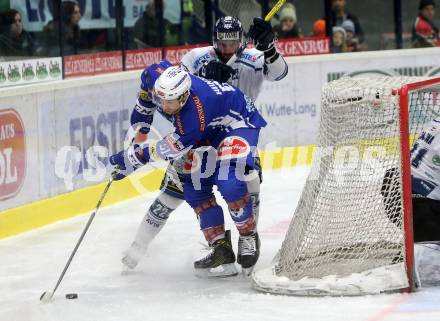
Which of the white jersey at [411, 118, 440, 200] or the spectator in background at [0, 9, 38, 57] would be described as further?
the spectator in background at [0, 9, 38, 57]

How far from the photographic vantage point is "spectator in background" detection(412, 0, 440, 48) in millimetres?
11523

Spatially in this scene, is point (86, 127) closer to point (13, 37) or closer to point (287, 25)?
point (13, 37)

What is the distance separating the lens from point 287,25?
1100 cm

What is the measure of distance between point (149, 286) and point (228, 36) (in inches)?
53.3

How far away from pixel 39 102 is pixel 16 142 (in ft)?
1.32

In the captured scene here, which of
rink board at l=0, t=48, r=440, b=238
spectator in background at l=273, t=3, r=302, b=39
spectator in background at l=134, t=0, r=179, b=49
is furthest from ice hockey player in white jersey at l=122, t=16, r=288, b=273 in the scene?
spectator in background at l=273, t=3, r=302, b=39

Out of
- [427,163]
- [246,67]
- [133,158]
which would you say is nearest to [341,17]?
[246,67]

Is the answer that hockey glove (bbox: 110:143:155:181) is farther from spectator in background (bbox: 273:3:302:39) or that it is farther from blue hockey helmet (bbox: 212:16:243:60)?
spectator in background (bbox: 273:3:302:39)

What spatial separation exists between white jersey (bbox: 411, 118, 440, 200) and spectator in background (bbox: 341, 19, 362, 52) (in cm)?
560

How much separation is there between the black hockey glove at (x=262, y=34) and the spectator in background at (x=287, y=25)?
4804mm

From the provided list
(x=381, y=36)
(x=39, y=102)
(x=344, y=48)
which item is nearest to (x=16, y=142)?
(x=39, y=102)

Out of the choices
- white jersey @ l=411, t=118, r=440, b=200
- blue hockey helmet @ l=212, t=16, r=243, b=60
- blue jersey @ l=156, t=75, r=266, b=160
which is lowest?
white jersey @ l=411, t=118, r=440, b=200

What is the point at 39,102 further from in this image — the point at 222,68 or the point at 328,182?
the point at 328,182

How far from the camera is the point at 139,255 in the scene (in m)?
6.00
